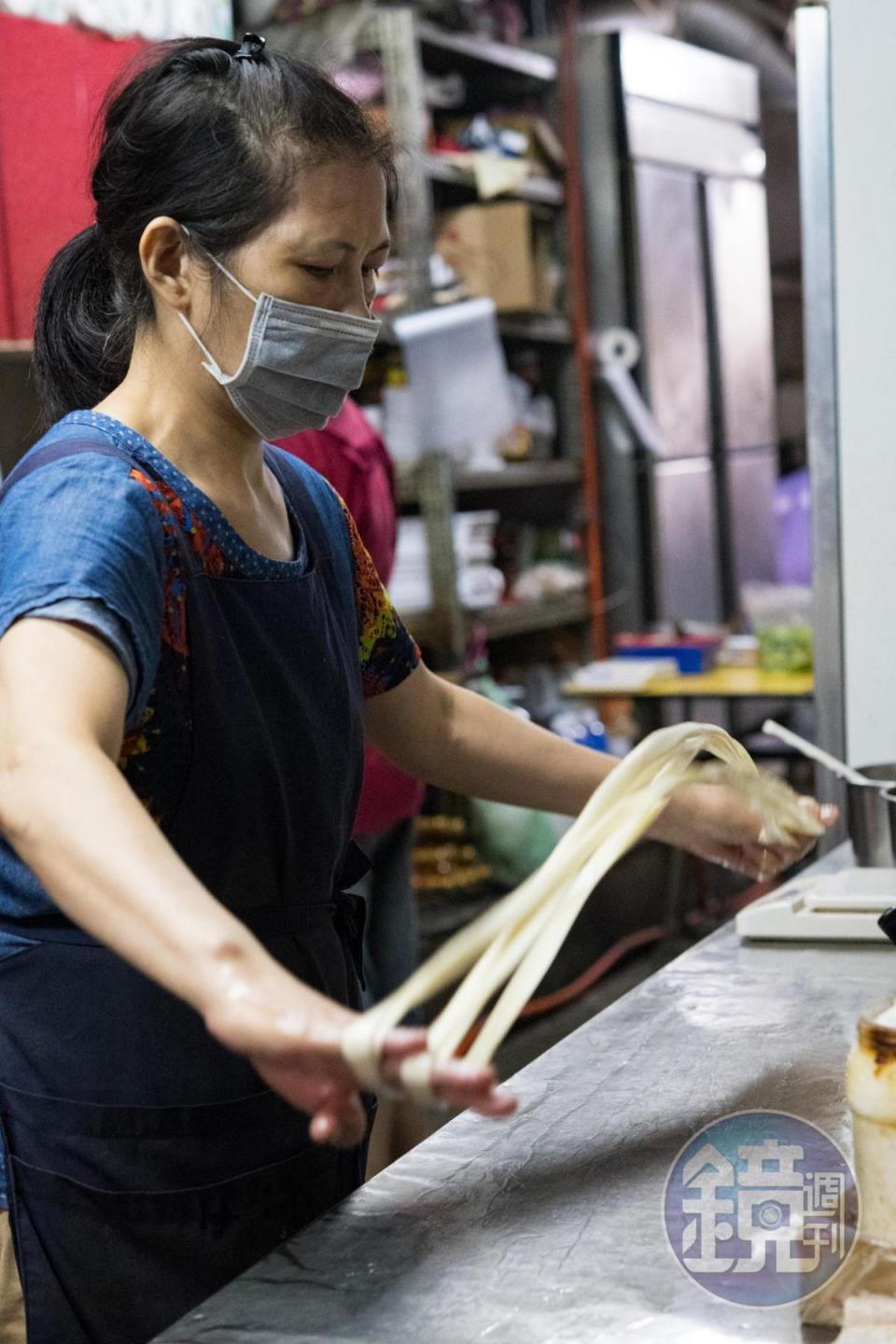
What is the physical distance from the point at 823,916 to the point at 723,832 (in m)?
0.28

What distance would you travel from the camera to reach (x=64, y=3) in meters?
3.79

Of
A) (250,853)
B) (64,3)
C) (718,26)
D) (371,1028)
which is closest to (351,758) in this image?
(250,853)

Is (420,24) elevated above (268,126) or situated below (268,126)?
above

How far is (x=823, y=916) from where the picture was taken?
1871 millimetres

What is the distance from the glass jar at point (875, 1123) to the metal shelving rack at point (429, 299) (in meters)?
2.96

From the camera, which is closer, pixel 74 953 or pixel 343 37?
pixel 74 953

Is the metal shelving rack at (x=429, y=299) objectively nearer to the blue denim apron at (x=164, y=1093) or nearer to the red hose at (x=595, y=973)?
the red hose at (x=595, y=973)

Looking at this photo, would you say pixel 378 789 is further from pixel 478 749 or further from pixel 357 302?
pixel 357 302

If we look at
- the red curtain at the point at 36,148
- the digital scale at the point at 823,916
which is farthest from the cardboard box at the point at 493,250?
the digital scale at the point at 823,916

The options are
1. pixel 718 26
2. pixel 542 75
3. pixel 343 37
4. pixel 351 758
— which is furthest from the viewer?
pixel 718 26

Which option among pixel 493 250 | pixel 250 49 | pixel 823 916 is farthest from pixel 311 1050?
pixel 493 250

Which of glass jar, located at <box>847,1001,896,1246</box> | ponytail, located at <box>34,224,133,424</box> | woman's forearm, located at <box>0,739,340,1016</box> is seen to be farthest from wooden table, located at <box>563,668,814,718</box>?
woman's forearm, located at <box>0,739,340,1016</box>

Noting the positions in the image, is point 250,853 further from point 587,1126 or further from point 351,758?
point 587,1126

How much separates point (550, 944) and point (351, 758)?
49 centimetres
